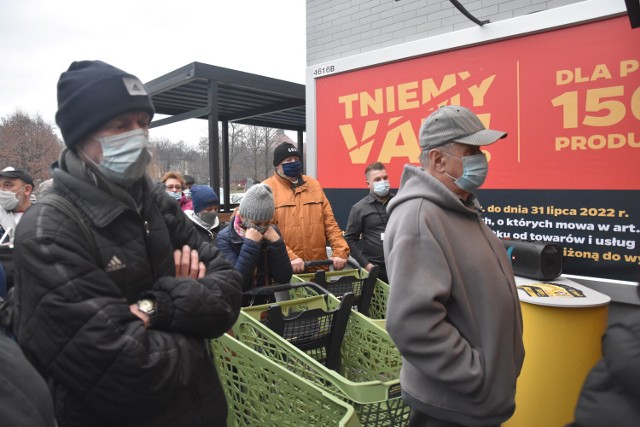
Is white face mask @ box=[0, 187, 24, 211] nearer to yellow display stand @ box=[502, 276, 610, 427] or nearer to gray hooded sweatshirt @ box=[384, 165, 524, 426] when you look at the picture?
gray hooded sweatshirt @ box=[384, 165, 524, 426]

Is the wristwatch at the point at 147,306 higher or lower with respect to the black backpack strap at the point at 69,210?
lower

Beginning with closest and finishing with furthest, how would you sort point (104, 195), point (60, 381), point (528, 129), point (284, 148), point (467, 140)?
point (60, 381) < point (104, 195) < point (467, 140) < point (528, 129) < point (284, 148)

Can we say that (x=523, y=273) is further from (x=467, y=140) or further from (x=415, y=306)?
(x=415, y=306)

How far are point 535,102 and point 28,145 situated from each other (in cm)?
3121

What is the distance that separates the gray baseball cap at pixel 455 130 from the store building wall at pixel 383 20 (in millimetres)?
3551

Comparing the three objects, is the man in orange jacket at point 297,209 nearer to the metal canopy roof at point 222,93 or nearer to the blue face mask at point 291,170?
the blue face mask at point 291,170

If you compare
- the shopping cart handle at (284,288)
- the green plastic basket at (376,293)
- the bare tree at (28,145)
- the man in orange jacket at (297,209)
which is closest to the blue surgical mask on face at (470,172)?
the shopping cart handle at (284,288)

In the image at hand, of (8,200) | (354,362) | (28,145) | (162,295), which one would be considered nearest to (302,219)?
(354,362)

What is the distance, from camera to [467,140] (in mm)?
2004

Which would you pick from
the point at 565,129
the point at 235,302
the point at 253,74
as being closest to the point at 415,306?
the point at 235,302

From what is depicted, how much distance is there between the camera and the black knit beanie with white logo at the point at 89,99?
1.40 meters

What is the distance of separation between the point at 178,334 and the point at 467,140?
1406 millimetres

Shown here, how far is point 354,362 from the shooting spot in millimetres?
2809

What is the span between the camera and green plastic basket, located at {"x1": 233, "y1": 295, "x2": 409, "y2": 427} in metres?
2.08
